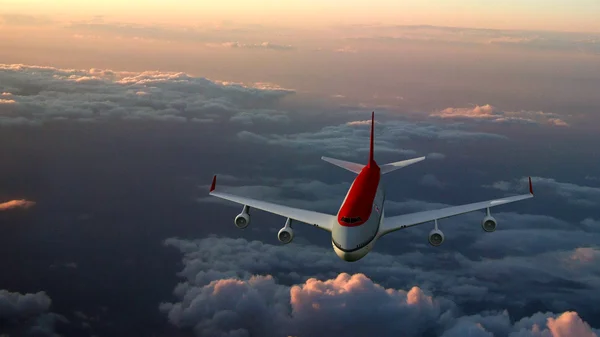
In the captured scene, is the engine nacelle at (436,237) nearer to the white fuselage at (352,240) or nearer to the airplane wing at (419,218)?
the airplane wing at (419,218)

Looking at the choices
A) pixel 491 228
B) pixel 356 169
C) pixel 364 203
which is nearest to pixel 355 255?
pixel 364 203

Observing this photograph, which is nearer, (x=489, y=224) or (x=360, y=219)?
(x=360, y=219)

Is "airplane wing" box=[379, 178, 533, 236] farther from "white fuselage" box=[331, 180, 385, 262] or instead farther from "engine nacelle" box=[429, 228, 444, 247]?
"white fuselage" box=[331, 180, 385, 262]

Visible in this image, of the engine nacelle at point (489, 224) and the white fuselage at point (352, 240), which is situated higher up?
the white fuselage at point (352, 240)

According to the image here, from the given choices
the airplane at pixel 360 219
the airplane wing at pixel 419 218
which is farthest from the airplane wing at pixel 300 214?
the airplane wing at pixel 419 218

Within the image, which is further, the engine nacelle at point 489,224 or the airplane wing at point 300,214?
the engine nacelle at point 489,224

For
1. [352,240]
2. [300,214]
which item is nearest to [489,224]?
[352,240]

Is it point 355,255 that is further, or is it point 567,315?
point 567,315

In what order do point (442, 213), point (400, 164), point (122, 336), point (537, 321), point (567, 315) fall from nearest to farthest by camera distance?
point (442, 213) → point (400, 164) → point (567, 315) → point (537, 321) → point (122, 336)

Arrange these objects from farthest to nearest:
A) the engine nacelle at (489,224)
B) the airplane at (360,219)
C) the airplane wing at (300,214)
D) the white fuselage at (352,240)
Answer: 1. the engine nacelle at (489,224)
2. the airplane wing at (300,214)
3. the airplane at (360,219)
4. the white fuselage at (352,240)

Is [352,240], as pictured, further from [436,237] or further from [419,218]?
[436,237]

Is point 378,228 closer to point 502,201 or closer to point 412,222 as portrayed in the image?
point 412,222
